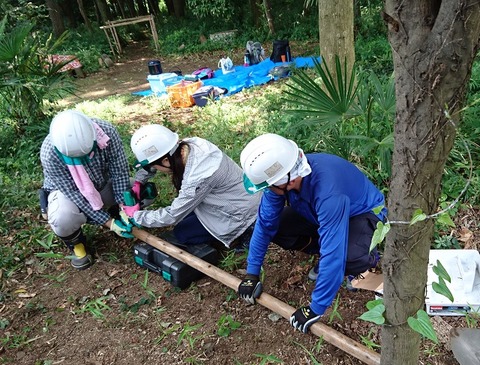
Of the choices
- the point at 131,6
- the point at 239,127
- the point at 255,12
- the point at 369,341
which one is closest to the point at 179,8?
the point at 131,6

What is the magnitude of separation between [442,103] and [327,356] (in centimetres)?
181

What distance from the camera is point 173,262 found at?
3020 millimetres

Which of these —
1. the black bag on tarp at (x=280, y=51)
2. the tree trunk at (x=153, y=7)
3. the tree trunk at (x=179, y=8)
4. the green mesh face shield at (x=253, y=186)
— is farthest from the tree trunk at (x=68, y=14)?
the green mesh face shield at (x=253, y=186)

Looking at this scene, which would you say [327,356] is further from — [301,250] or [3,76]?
[3,76]

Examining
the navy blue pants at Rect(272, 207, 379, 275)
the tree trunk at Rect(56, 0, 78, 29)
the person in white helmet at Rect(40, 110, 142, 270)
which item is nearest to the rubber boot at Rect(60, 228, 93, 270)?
the person in white helmet at Rect(40, 110, 142, 270)

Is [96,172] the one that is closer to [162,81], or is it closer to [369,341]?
[369,341]

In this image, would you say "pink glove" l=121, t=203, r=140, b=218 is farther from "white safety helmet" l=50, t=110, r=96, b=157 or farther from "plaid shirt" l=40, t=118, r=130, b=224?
"white safety helmet" l=50, t=110, r=96, b=157

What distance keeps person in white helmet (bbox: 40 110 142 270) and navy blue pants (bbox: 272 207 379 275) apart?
1.35 meters

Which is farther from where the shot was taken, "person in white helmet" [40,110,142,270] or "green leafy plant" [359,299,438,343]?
"person in white helmet" [40,110,142,270]

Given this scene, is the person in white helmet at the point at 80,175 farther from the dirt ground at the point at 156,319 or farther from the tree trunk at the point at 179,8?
the tree trunk at the point at 179,8

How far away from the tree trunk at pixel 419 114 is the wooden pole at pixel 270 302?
2.85 ft

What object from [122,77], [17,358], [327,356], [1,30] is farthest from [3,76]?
[122,77]

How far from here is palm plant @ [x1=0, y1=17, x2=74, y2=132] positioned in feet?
16.1

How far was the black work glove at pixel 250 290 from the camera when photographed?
2.60 meters
